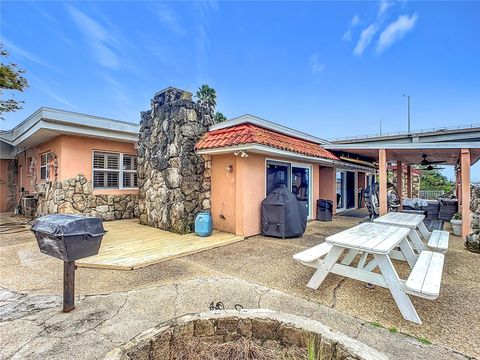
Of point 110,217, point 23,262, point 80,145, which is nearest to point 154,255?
point 23,262

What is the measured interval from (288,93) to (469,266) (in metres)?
13.9

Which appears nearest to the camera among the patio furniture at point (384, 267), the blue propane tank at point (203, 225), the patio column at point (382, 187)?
the patio furniture at point (384, 267)

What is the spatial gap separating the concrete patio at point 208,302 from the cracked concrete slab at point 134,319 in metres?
0.01

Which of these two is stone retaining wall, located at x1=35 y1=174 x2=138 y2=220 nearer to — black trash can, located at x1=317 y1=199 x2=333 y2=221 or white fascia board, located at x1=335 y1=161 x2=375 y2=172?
black trash can, located at x1=317 y1=199 x2=333 y2=221

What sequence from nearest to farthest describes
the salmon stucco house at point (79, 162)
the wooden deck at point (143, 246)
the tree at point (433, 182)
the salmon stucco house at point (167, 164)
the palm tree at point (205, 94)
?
the wooden deck at point (143, 246) < the salmon stucco house at point (167, 164) < the salmon stucco house at point (79, 162) < the palm tree at point (205, 94) < the tree at point (433, 182)

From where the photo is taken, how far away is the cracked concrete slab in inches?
89.0

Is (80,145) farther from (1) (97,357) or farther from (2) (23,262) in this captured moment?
(1) (97,357)

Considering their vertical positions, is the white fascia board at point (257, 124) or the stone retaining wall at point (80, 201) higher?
the white fascia board at point (257, 124)

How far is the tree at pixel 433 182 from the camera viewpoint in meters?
23.8

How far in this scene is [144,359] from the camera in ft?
5.43

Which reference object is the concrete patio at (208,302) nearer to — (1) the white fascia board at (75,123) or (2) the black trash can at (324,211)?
(1) the white fascia board at (75,123)

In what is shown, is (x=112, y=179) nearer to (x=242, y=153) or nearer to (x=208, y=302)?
(x=242, y=153)

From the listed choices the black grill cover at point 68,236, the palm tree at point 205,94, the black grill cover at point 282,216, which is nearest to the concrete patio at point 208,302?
the black grill cover at point 68,236

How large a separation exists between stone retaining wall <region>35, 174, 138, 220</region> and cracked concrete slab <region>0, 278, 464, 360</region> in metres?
5.82
